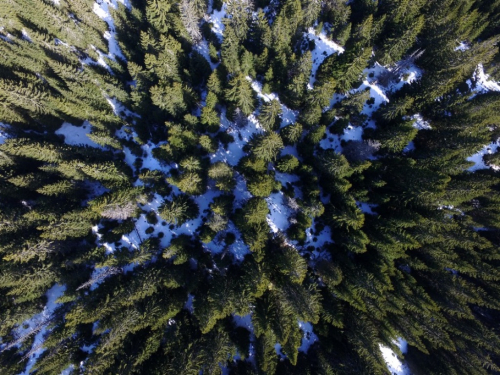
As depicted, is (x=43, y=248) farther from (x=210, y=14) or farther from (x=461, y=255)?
(x=461, y=255)

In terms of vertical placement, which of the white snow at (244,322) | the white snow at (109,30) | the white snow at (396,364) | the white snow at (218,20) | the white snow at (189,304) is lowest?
the white snow at (396,364)

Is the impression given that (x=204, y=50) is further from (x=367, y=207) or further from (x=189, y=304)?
(x=189, y=304)

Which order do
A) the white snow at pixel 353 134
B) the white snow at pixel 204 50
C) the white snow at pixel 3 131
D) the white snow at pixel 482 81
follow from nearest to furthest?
the white snow at pixel 3 131
the white snow at pixel 353 134
the white snow at pixel 204 50
the white snow at pixel 482 81

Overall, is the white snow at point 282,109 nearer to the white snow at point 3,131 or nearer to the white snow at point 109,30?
the white snow at point 109,30

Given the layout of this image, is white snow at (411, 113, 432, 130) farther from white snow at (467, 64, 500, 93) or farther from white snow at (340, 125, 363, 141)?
white snow at (467, 64, 500, 93)

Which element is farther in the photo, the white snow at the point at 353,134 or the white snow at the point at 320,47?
the white snow at the point at 320,47

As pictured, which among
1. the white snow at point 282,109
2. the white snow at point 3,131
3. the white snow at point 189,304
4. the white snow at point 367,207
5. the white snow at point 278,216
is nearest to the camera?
the white snow at point 189,304

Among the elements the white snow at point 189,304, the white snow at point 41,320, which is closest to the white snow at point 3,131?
the white snow at point 41,320

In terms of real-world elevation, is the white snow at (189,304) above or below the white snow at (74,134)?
below
